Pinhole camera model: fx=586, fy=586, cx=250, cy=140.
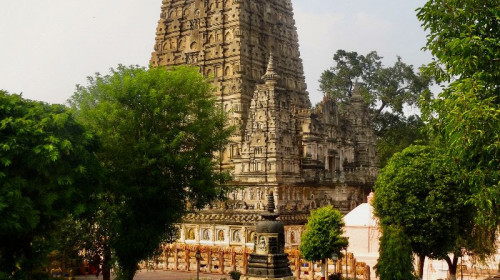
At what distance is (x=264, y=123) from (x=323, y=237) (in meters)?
12.6

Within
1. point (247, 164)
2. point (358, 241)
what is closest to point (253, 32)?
point (247, 164)

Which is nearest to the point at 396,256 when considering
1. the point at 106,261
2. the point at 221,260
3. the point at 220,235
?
the point at 221,260

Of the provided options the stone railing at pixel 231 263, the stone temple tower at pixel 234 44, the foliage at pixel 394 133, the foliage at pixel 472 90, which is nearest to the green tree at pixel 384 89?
the foliage at pixel 394 133

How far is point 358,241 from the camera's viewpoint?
34.6 metres

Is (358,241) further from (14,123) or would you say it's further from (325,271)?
(14,123)

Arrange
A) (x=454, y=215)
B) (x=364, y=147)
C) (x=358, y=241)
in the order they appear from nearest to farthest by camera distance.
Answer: (x=454, y=215) → (x=358, y=241) → (x=364, y=147)

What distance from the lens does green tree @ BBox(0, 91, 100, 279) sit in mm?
17953

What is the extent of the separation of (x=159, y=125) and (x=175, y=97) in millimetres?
1527

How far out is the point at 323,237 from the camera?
2712cm

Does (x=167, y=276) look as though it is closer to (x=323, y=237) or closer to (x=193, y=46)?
(x=323, y=237)

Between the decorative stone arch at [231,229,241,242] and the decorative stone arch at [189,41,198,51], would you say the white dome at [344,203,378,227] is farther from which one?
the decorative stone arch at [189,41,198,51]

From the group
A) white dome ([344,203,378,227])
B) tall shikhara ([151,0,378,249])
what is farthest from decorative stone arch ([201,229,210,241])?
white dome ([344,203,378,227])

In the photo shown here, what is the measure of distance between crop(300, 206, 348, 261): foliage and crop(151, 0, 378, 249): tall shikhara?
343 inches

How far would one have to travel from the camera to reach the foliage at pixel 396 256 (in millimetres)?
23938
